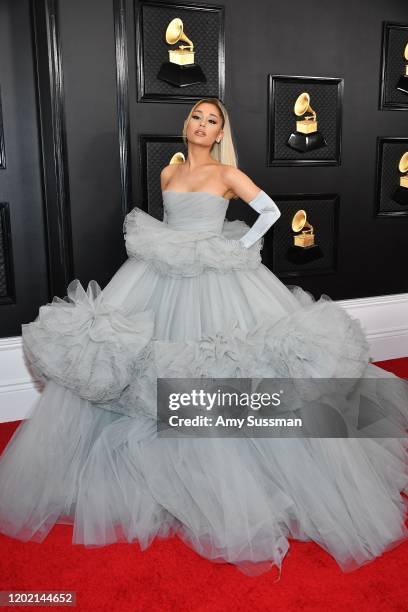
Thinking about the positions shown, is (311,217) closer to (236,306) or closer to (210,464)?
(236,306)

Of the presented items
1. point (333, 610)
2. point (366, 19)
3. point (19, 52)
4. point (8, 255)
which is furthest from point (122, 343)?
point (366, 19)

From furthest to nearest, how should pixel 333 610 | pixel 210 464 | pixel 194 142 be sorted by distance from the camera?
1. pixel 194 142
2. pixel 210 464
3. pixel 333 610

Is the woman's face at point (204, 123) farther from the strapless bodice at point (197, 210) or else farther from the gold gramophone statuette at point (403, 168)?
the gold gramophone statuette at point (403, 168)

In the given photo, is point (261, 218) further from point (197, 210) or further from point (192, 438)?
point (192, 438)

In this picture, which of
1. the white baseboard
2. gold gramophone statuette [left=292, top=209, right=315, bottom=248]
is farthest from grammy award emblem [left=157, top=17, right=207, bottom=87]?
the white baseboard

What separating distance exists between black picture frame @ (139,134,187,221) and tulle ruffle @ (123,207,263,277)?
83 centimetres

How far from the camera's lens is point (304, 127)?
409 cm

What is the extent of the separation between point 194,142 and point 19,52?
1.35m

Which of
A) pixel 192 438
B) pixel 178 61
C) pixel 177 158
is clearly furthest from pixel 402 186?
pixel 192 438

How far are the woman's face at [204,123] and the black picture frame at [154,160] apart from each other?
2.32ft

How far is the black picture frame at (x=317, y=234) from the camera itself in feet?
13.8

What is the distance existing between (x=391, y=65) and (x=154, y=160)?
2.03 metres

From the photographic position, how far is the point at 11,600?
2143 mm

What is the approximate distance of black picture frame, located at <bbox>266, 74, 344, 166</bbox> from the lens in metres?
3.99
